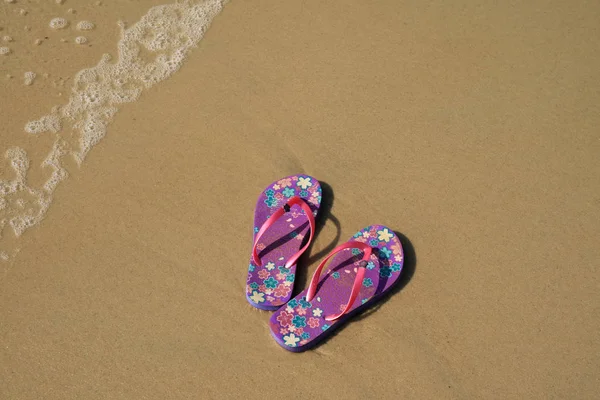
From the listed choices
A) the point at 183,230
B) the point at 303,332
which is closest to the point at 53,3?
the point at 183,230

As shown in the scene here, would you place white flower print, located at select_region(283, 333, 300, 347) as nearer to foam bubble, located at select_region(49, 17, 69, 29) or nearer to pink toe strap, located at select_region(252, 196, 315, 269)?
pink toe strap, located at select_region(252, 196, 315, 269)

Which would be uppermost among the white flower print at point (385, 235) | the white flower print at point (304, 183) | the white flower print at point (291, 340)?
the white flower print at point (304, 183)

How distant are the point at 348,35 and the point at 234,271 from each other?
1310 millimetres

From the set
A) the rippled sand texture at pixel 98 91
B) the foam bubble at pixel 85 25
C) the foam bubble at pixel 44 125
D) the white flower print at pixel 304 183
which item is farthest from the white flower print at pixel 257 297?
the foam bubble at pixel 85 25

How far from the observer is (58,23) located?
3.05 m

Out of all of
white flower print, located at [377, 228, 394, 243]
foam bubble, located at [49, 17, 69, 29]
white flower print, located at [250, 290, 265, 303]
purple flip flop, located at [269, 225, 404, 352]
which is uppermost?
foam bubble, located at [49, 17, 69, 29]

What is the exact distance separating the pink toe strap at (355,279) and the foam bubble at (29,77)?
5.18 feet

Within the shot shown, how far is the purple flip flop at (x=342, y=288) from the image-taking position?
2100 millimetres

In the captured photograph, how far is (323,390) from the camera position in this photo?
2031 mm

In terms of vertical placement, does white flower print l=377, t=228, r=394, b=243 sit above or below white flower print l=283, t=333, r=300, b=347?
above

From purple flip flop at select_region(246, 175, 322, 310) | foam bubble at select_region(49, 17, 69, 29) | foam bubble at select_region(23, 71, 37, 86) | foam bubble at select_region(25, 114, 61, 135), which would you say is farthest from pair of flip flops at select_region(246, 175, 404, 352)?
foam bubble at select_region(49, 17, 69, 29)

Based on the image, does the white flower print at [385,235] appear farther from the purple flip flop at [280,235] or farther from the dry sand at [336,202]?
the purple flip flop at [280,235]

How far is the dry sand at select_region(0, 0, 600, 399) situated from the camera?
81.6 inches

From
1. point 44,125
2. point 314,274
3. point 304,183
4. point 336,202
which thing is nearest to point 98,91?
point 44,125
